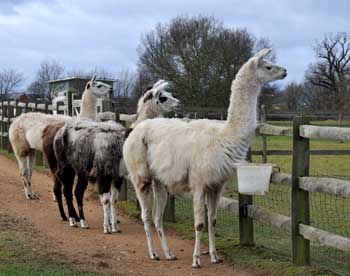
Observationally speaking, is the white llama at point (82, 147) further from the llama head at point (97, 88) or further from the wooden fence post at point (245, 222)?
the wooden fence post at point (245, 222)

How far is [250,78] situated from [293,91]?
48.2m

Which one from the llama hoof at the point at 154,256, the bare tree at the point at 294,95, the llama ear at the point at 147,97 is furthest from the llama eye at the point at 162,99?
the bare tree at the point at 294,95

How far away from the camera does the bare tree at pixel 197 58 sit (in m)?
38.3

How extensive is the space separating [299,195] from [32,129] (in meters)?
5.93

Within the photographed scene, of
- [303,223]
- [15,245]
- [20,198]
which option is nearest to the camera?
[303,223]

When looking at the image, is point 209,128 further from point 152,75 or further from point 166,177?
point 152,75

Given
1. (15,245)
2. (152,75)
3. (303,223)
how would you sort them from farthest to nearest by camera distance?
(152,75) < (15,245) < (303,223)

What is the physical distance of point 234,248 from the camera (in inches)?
255

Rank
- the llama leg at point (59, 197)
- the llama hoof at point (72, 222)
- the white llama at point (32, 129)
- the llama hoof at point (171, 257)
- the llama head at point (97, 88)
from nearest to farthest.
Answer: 1. the llama hoof at point (171, 257)
2. the llama hoof at point (72, 222)
3. the llama leg at point (59, 197)
4. the white llama at point (32, 129)
5. the llama head at point (97, 88)

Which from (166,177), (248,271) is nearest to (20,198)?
(166,177)

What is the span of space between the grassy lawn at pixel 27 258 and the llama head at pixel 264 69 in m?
2.52

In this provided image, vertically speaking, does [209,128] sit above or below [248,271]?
above

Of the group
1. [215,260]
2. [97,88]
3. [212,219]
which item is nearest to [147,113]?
[212,219]

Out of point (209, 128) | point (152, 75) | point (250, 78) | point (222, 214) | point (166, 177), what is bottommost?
point (222, 214)
